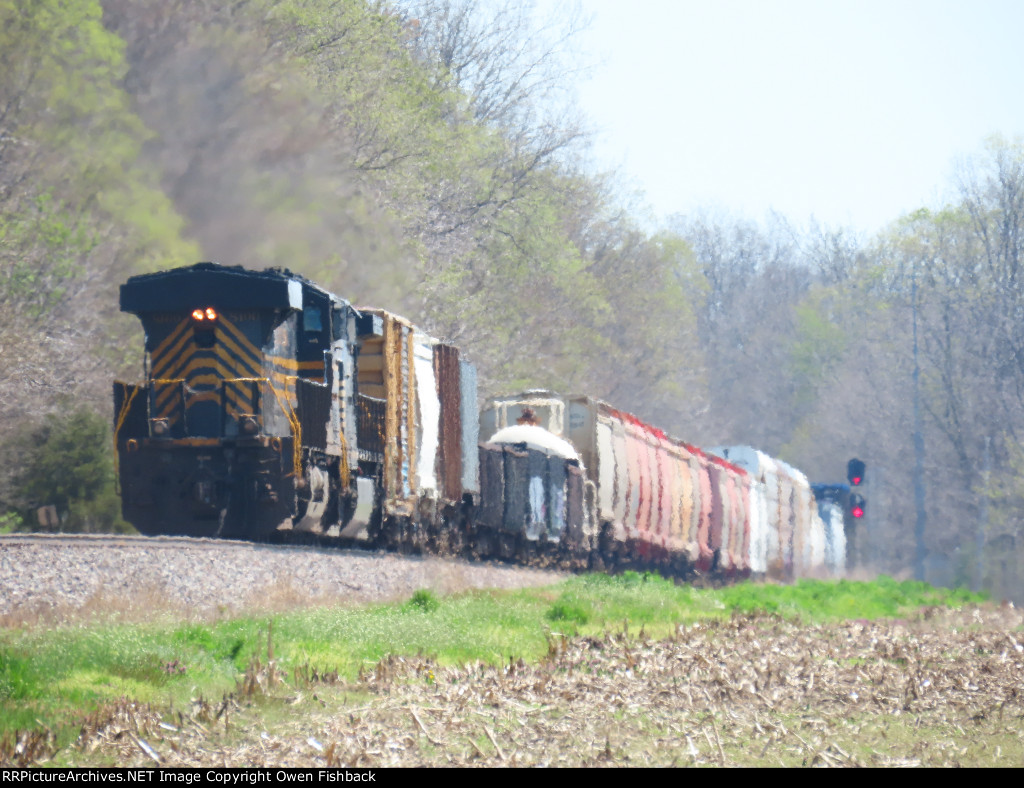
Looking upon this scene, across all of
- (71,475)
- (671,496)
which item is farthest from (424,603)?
(671,496)

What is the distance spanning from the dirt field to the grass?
38 centimetres

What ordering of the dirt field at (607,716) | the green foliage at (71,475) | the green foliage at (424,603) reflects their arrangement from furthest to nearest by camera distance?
1. the green foliage at (71,475)
2. the green foliage at (424,603)
3. the dirt field at (607,716)

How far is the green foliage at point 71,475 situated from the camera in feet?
71.7

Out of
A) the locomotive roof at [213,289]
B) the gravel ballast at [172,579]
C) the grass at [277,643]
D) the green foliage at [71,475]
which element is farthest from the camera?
the green foliage at [71,475]

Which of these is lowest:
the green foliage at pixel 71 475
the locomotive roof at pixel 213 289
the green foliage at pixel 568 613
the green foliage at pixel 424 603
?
the green foliage at pixel 568 613

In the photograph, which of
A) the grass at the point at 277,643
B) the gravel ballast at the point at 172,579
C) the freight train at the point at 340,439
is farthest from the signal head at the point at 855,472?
the gravel ballast at the point at 172,579

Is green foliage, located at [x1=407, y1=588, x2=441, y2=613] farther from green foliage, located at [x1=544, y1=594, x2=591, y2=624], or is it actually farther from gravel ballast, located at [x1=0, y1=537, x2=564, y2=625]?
green foliage, located at [x1=544, y1=594, x2=591, y2=624]

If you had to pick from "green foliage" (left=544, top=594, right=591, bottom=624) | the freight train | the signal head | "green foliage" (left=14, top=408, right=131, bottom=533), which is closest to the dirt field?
"green foliage" (left=544, top=594, right=591, bottom=624)

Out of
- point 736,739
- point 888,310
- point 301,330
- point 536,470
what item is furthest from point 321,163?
point 888,310

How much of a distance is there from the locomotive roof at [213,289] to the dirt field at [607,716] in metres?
7.20

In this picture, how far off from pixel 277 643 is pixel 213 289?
7845 mm

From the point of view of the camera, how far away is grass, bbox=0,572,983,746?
23.5 feet

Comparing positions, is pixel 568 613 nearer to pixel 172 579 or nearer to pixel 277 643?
pixel 172 579

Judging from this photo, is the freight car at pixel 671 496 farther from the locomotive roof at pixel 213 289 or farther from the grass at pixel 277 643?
the locomotive roof at pixel 213 289
